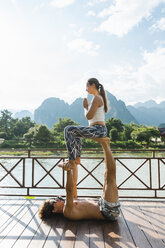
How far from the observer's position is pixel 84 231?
1.86 meters

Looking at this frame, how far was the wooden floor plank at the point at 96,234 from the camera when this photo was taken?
1.63 meters

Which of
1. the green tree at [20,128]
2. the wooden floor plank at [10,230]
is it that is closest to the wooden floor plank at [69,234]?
the wooden floor plank at [10,230]

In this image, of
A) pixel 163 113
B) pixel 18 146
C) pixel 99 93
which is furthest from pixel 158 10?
pixel 163 113

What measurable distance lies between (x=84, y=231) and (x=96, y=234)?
0.43ft

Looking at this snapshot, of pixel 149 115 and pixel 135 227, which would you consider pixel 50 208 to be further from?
pixel 149 115

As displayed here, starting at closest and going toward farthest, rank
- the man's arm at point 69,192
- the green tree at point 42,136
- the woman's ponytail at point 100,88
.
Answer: the man's arm at point 69,192, the woman's ponytail at point 100,88, the green tree at point 42,136

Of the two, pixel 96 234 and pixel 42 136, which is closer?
pixel 96 234

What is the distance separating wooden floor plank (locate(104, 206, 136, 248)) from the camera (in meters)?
1.63

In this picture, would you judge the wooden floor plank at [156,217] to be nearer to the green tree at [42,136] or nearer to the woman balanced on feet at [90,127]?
Answer: the woman balanced on feet at [90,127]

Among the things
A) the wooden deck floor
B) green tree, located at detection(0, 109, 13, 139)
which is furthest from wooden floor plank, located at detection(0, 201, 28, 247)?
green tree, located at detection(0, 109, 13, 139)

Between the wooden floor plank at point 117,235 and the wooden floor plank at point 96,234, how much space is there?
0.15ft

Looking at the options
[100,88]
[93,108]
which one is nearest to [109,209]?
[93,108]

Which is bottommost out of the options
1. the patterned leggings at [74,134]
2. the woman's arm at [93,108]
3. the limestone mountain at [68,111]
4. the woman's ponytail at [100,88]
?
Answer: the patterned leggings at [74,134]

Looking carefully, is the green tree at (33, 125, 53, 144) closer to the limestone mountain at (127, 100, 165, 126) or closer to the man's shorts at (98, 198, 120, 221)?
the man's shorts at (98, 198, 120, 221)
